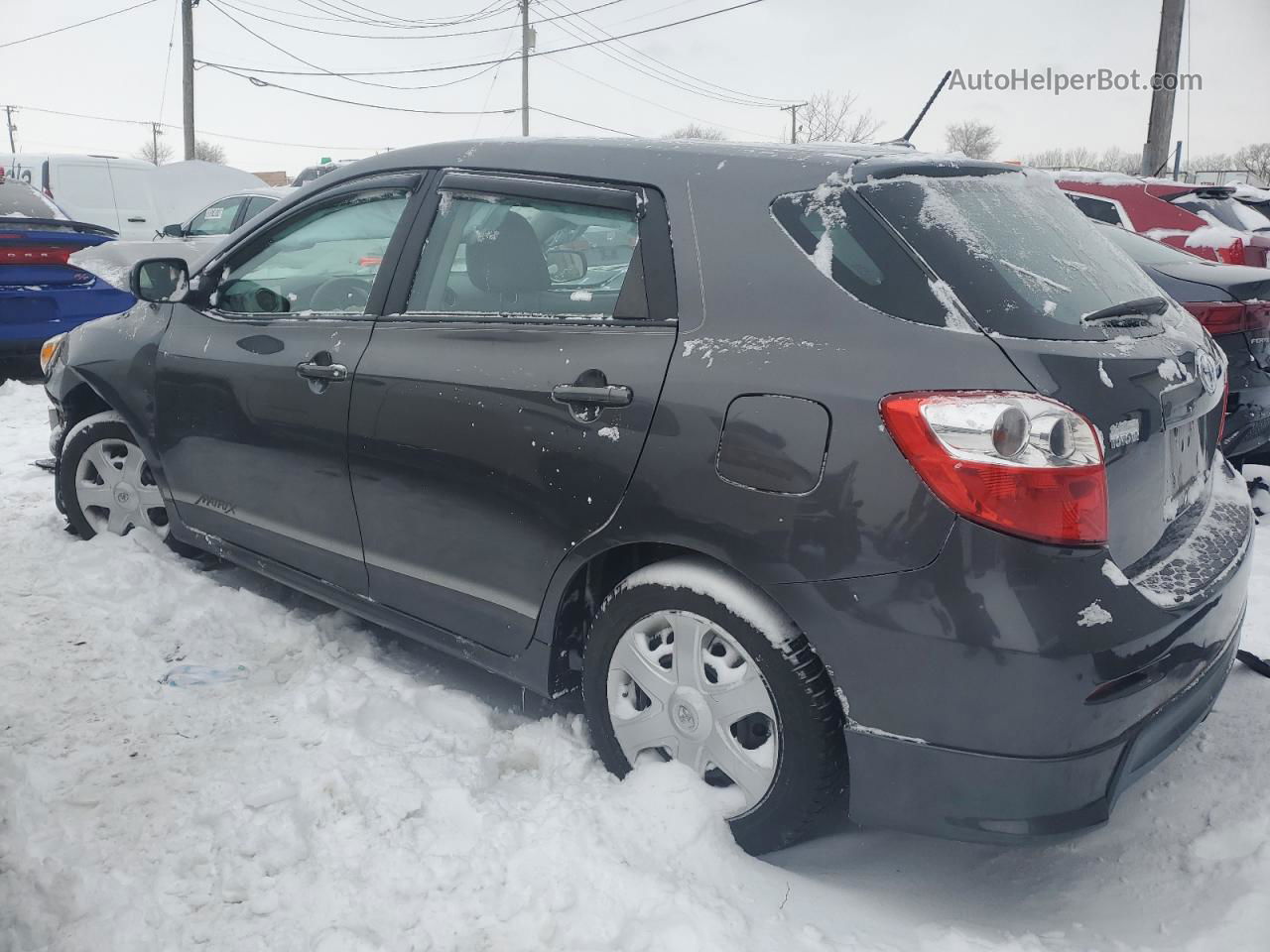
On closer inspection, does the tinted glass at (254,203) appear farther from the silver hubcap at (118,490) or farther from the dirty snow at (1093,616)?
the dirty snow at (1093,616)

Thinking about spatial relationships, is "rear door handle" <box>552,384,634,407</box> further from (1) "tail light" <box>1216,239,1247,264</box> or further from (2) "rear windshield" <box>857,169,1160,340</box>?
(1) "tail light" <box>1216,239,1247,264</box>

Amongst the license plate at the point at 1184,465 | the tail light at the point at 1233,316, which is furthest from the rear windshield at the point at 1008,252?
the tail light at the point at 1233,316

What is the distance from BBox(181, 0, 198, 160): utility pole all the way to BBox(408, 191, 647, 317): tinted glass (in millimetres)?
26915

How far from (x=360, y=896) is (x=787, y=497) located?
4.26 feet

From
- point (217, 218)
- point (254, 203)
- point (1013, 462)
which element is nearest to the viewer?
point (1013, 462)

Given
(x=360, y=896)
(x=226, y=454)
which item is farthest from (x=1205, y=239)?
(x=360, y=896)

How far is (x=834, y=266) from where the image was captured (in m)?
2.29

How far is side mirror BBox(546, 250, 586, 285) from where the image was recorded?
2.78 m

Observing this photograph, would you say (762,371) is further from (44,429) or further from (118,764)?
(44,429)

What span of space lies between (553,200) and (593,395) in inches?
25.1

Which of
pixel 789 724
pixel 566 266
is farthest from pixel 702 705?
pixel 566 266

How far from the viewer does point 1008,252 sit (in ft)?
7.75

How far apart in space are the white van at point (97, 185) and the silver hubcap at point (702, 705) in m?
16.0

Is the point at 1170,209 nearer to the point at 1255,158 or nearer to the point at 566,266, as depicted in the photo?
the point at 566,266
